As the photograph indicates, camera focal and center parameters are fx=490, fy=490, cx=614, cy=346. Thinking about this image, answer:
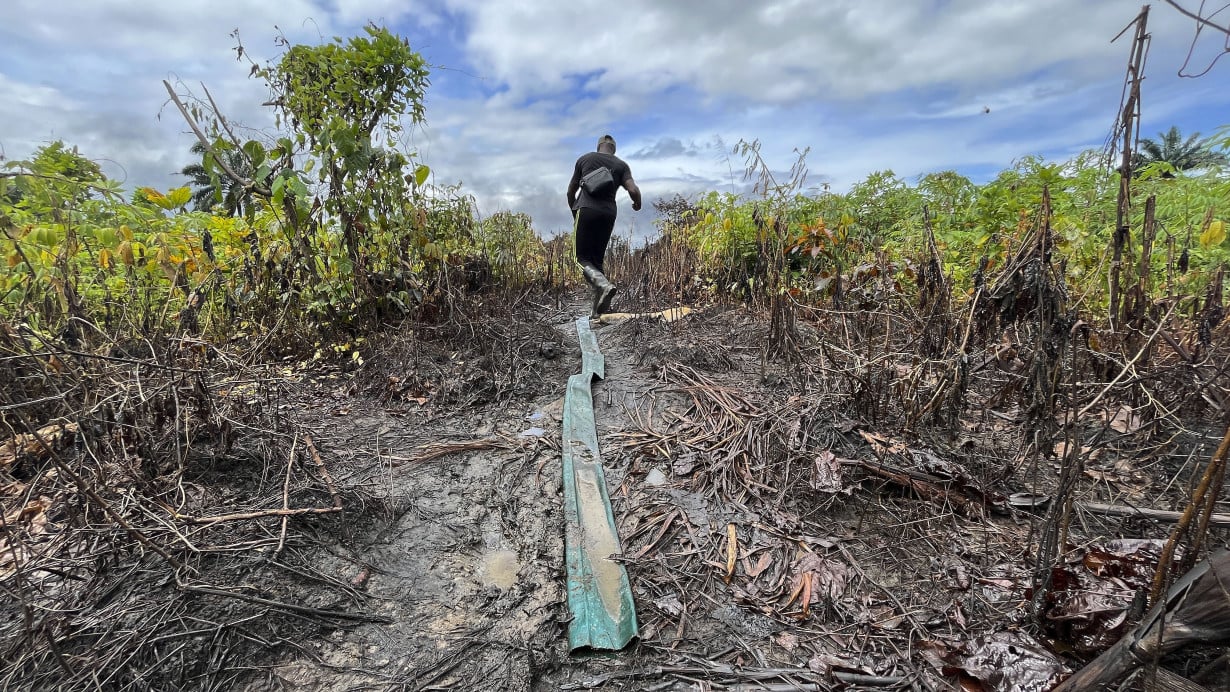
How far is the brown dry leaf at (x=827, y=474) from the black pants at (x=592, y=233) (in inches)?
169

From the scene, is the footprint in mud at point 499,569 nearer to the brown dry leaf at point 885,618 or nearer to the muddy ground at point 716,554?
the muddy ground at point 716,554

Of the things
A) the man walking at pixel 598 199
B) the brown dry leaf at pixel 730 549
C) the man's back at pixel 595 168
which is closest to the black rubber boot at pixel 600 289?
the man walking at pixel 598 199

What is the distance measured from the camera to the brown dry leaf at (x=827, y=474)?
1.93m

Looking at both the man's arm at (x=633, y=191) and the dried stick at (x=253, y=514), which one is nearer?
the dried stick at (x=253, y=514)

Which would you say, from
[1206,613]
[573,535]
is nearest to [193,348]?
[573,535]

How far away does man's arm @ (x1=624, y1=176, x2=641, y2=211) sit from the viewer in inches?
225

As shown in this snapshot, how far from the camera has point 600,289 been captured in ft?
18.8

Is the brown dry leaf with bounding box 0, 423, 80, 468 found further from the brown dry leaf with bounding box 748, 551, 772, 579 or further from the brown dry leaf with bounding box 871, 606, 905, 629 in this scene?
the brown dry leaf with bounding box 871, 606, 905, 629

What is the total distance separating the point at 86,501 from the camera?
4.97 ft

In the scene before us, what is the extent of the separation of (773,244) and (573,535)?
2951 mm

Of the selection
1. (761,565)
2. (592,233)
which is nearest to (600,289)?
(592,233)

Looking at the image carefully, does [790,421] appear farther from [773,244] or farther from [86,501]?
[86,501]

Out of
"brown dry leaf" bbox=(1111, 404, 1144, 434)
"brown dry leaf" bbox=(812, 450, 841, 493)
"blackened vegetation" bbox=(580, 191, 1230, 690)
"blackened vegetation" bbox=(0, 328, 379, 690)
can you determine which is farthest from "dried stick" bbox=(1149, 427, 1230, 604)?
"blackened vegetation" bbox=(0, 328, 379, 690)

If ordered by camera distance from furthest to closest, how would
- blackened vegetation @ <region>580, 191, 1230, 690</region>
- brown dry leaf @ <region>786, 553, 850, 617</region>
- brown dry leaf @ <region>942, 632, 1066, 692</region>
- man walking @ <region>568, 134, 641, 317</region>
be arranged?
Result: man walking @ <region>568, 134, 641, 317</region>, brown dry leaf @ <region>786, 553, 850, 617</region>, blackened vegetation @ <region>580, 191, 1230, 690</region>, brown dry leaf @ <region>942, 632, 1066, 692</region>
